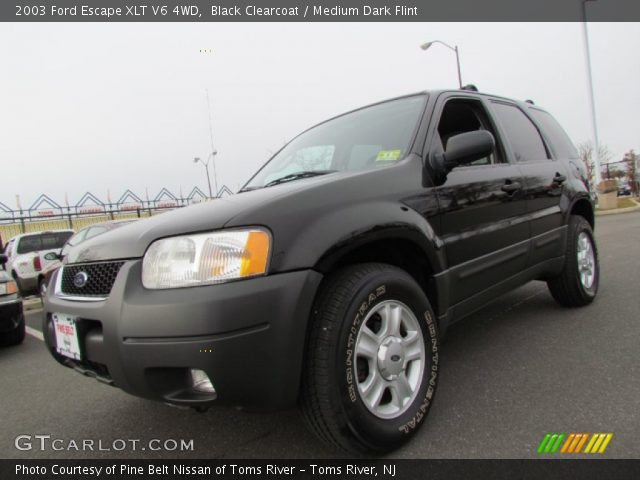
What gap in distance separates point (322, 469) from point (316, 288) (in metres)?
0.80

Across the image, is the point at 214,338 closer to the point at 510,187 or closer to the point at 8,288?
the point at 510,187

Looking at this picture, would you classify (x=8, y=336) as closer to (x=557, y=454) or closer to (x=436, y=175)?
(x=436, y=175)

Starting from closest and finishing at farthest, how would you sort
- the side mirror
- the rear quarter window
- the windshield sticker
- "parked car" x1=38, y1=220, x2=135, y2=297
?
1. the side mirror
2. the windshield sticker
3. the rear quarter window
4. "parked car" x1=38, y1=220, x2=135, y2=297

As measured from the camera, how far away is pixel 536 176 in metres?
3.26

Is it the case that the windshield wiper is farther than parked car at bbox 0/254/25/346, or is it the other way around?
parked car at bbox 0/254/25/346

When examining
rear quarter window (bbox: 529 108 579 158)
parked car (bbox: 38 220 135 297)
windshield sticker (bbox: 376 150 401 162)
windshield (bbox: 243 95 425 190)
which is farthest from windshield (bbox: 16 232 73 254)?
rear quarter window (bbox: 529 108 579 158)

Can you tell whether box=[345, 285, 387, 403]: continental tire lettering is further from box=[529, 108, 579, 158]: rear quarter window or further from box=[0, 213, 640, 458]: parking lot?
box=[529, 108, 579, 158]: rear quarter window

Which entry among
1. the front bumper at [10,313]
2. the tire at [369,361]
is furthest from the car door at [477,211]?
the front bumper at [10,313]

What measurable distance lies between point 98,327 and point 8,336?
381 centimetres

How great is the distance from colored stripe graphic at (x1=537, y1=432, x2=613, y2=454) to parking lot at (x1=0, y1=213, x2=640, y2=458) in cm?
3

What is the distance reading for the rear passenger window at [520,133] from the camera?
3211mm

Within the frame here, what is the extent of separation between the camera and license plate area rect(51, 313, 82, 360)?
1.84 m

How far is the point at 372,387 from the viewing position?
185 cm

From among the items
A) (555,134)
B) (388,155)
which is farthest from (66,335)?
(555,134)
